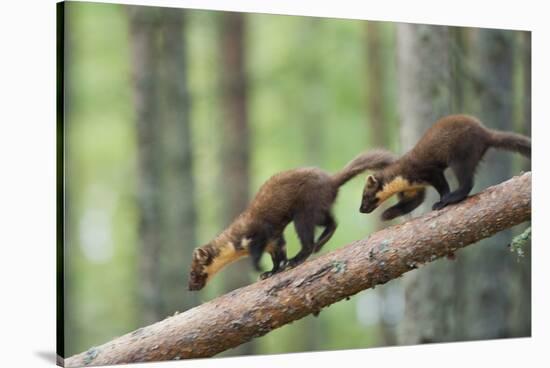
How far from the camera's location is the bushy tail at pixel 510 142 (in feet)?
27.9

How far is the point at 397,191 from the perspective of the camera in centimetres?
855

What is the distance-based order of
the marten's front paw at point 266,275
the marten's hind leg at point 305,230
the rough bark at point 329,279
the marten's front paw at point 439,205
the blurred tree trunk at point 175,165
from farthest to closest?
the blurred tree trunk at point 175,165 → the marten's hind leg at point 305,230 → the marten's front paw at point 266,275 → the marten's front paw at point 439,205 → the rough bark at point 329,279

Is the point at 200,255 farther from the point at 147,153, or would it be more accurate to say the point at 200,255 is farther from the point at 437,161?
the point at 437,161

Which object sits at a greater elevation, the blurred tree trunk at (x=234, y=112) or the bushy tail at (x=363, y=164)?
the blurred tree trunk at (x=234, y=112)

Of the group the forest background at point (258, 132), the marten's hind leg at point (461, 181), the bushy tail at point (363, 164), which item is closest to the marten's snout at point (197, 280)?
the forest background at point (258, 132)

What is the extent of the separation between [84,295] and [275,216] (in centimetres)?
194

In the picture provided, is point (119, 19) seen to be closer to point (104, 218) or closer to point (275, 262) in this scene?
point (104, 218)

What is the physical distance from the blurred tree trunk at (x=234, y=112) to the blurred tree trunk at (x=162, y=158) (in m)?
0.49

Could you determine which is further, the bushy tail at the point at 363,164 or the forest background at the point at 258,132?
the forest background at the point at 258,132

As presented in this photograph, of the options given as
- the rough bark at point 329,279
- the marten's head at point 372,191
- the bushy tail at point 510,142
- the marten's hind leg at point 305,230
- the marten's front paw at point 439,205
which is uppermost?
the bushy tail at point 510,142

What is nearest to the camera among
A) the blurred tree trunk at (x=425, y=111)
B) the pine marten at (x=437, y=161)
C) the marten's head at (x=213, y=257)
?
the pine marten at (x=437, y=161)

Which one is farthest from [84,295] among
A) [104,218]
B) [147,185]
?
[147,185]

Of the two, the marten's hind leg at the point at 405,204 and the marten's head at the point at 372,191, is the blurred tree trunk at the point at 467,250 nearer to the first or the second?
the marten's hind leg at the point at 405,204

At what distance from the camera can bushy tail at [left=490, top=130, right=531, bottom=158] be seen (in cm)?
852
